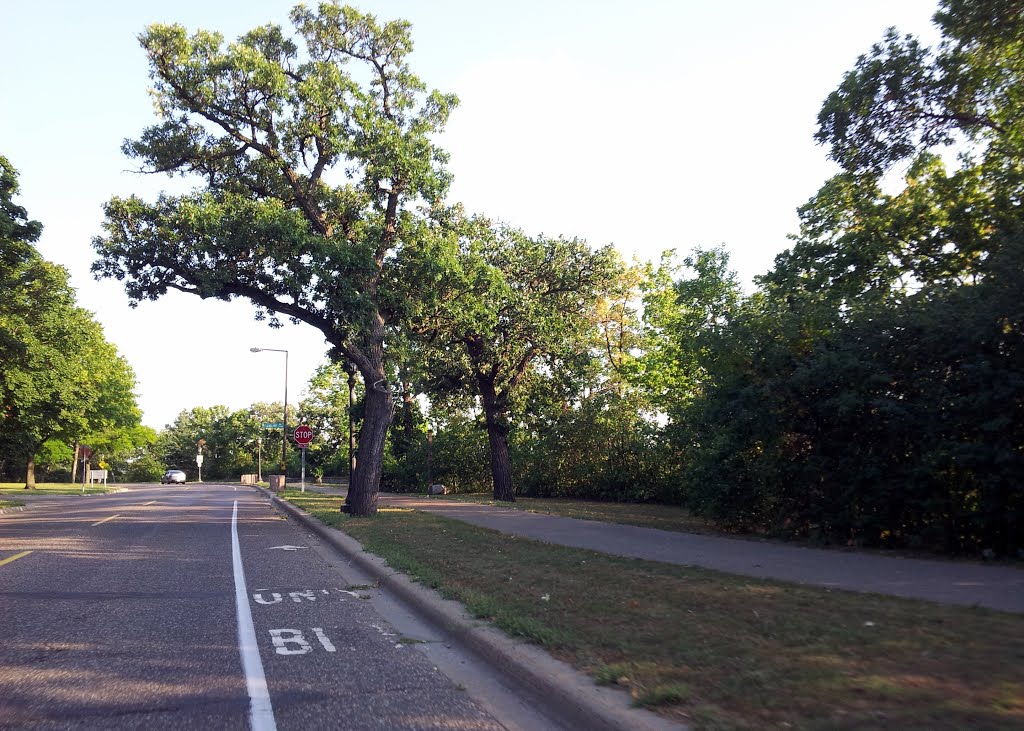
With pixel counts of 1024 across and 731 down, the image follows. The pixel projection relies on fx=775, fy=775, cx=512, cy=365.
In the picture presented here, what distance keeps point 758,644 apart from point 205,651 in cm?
434

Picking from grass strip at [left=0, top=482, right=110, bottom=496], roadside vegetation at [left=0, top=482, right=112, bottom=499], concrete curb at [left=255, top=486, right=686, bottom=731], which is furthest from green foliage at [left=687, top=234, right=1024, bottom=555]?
grass strip at [left=0, top=482, right=110, bottom=496]

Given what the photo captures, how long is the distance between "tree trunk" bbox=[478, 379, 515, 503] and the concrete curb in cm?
1865

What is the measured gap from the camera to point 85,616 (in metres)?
7.62

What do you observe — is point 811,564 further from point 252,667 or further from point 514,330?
point 514,330

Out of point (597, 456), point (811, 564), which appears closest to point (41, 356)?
point (597, 456)

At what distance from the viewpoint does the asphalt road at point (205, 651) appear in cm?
480

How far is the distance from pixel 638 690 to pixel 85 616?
581cm

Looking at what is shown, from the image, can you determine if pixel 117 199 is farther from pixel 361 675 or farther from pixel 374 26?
pixel 361 675

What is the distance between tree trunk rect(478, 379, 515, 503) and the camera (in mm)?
27500

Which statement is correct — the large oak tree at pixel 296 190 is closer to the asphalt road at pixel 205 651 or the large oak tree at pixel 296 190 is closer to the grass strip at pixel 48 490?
the asphalt road at pixel 205 651

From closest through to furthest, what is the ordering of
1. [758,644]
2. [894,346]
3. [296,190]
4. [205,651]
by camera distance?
[758,644] < [205,651] < [894,346] < [296,190]

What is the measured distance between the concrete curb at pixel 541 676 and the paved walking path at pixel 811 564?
3809 millimetres

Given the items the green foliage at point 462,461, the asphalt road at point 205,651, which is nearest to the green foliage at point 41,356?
the asphalt road at point 205,651

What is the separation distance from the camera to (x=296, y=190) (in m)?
19.4
